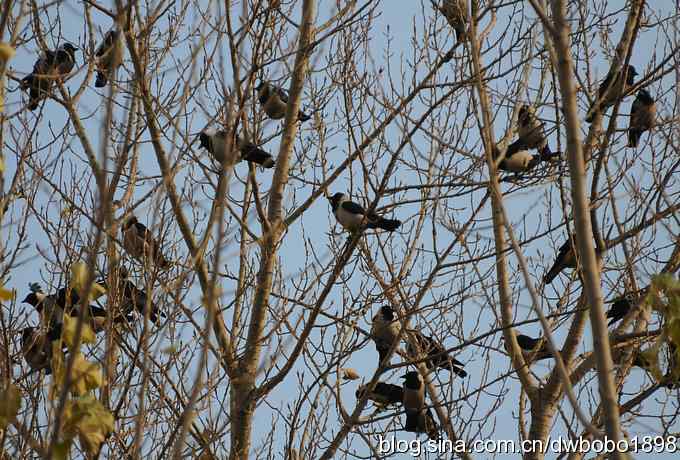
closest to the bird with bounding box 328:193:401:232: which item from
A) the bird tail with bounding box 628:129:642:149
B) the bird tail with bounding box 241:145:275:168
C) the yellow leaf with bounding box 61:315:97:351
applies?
the bird tail with bounding box 241:145:275:168

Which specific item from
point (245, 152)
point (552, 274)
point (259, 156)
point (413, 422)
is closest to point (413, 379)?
point (413, 422)

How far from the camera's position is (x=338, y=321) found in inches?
223

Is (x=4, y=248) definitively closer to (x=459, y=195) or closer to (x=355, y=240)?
(x=355, y=240)

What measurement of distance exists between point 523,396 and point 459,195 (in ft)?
7.06

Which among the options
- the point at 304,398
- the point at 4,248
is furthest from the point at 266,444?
the point at 4,248

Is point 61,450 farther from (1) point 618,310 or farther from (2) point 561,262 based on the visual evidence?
(1) point 618,310

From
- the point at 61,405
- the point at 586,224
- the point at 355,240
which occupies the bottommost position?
the point at 61,405

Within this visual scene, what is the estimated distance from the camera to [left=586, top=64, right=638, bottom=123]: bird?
206 inches

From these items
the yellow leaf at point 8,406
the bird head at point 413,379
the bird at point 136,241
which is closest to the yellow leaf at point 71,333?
the yellow leaf at point 8,406

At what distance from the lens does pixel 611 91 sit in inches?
256

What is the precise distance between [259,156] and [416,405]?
249cm

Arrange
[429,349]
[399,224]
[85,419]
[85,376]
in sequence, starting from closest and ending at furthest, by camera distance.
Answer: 1. [85,419]
2. [85,376]
3. [429,349]
4. [399,224]

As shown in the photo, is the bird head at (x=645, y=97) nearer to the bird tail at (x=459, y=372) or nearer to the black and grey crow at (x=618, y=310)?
the black and grey crow at (x=618, y=310)

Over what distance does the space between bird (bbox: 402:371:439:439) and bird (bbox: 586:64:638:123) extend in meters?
2.55
